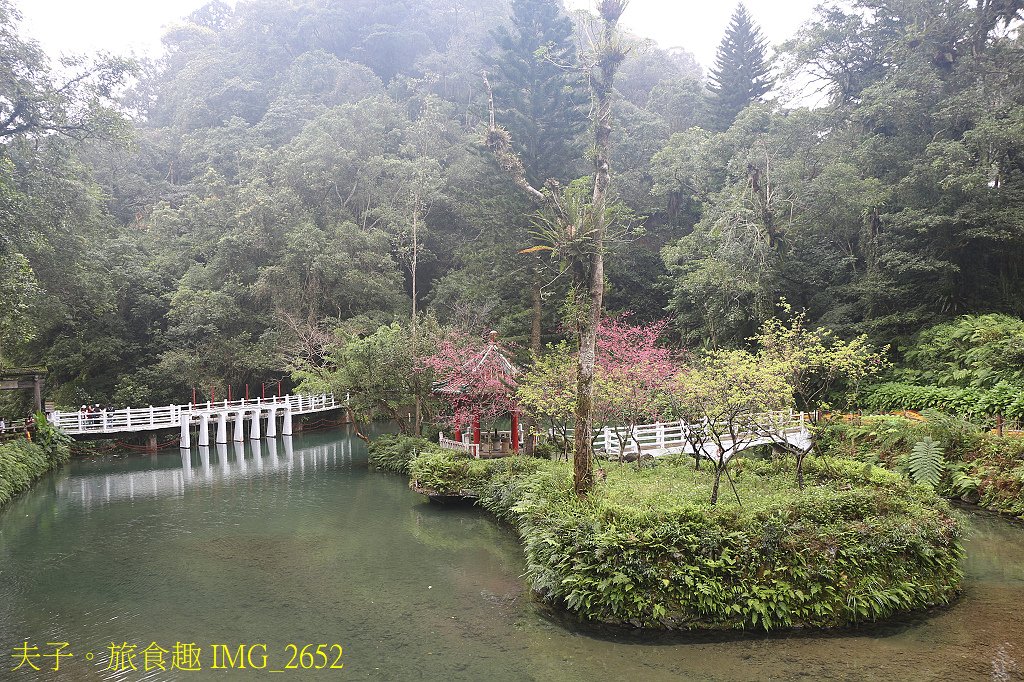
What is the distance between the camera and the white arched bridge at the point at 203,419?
23844 mm

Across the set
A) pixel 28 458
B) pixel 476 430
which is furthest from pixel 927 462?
pixel 28 458

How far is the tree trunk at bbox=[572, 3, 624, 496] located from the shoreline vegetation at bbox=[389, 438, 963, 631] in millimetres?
1429

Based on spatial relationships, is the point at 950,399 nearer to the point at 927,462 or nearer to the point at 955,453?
the point at 955,453

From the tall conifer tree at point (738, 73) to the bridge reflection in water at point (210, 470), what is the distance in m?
28.0

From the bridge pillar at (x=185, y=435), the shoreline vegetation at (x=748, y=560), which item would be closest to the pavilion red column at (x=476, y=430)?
the shoreline vegetation at (x=748, y=560)

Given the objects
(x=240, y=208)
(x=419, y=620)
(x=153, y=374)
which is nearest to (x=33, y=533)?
(x=419, y=620)

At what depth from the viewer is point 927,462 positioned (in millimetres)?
14289

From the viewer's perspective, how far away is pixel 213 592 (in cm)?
964

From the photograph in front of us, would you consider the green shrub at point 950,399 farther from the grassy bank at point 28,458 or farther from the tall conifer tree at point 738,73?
the grassy bank at point 28,458

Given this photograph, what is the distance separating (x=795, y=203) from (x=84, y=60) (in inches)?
990

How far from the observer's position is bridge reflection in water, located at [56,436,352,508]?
57.9 ft

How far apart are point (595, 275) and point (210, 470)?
54.4 ft

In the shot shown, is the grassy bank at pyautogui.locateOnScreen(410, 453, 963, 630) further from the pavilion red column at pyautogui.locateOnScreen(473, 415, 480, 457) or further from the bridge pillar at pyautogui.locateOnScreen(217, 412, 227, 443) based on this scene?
A: the bridge pillar at pyautogui.locateOnScreen(217, 412, 227, 443)

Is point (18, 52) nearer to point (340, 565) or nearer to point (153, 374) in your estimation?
point (153, 374)
